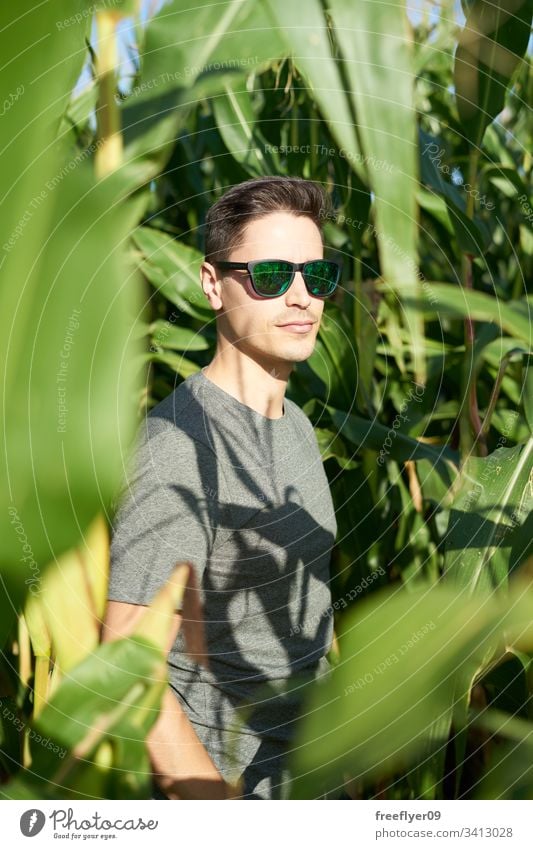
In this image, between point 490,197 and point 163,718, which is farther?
point 490,197

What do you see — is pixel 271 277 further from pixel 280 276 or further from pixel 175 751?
pixel 175 751

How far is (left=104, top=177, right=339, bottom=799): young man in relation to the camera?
57 centimetres

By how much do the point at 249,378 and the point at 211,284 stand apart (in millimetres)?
80

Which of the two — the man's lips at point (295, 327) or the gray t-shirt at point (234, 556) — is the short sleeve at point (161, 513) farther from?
the man's lips at point (295, 327)

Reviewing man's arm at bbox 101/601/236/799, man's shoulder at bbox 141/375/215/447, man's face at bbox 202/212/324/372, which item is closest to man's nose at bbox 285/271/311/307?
man's face at bbox 202/212/324/372

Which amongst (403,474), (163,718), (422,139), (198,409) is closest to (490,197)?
(422,139)

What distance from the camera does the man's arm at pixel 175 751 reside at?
52 centimetres

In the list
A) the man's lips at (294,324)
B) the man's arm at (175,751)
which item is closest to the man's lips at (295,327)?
the man's lips at (294,324)

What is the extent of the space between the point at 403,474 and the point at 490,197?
402 millimetres

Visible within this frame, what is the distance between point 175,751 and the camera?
20.6 inches

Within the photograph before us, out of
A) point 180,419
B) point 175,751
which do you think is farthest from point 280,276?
point 175,751
